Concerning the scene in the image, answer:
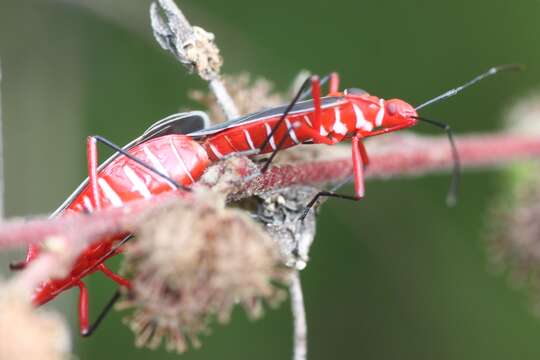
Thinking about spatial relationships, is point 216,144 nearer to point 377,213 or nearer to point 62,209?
point 62,209

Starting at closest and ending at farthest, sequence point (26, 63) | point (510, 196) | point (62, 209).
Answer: point (62, 209) → point (510, 196) → point (26, 63)

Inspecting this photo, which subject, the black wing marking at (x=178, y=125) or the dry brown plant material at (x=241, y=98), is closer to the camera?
the black wing marking at (x=178, y=125)

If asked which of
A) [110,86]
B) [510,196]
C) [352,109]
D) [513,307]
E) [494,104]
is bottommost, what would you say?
[513,307]

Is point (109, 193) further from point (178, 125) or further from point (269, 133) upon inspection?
point (269, 133)

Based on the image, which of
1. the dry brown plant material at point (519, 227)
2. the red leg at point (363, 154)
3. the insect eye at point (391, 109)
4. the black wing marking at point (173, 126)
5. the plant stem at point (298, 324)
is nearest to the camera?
the plant stem at point (298, 324)

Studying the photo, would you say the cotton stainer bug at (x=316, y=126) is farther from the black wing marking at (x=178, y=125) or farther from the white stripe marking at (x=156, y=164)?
the white stripe marking at (x=156, y=164)

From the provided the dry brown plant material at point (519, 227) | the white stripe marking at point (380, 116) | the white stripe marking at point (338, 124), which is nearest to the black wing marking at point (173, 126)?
the white stripe marking at point (338, 124)

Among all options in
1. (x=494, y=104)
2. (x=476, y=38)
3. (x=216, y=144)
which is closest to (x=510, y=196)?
(x=494, y=104)

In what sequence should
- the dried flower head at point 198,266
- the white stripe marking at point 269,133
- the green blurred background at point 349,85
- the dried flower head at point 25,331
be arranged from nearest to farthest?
the dried flower head at point 25,331, the dried flower head at point 198,266, the white stripe marking at point 269,133, the green blurred background at point 349,85
